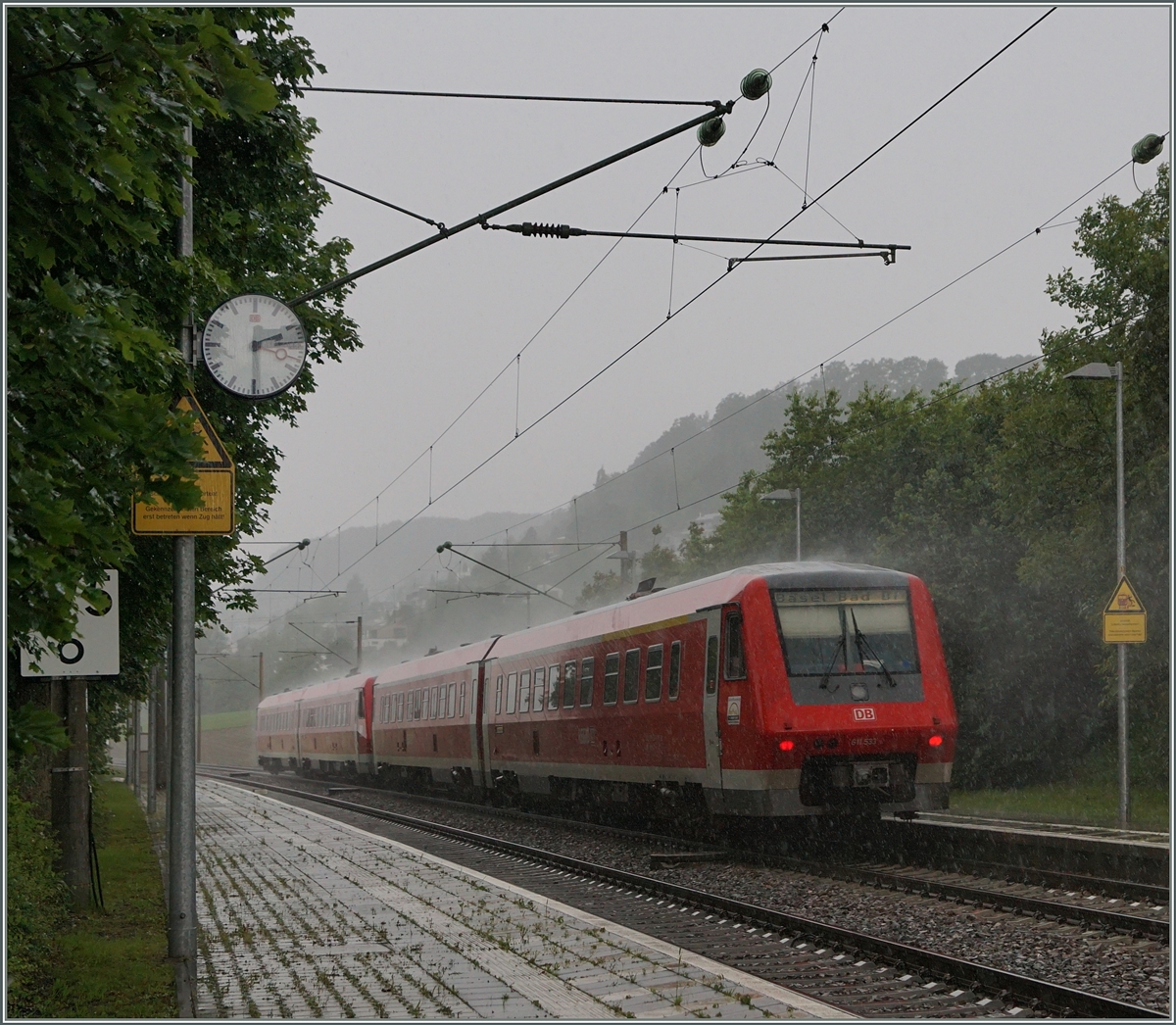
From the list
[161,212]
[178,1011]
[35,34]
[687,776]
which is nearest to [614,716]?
[687,776]

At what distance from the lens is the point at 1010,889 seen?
13445 mm

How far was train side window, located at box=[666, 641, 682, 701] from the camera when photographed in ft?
59.8

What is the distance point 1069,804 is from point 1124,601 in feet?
29.8

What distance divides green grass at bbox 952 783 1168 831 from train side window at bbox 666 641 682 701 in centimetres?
667

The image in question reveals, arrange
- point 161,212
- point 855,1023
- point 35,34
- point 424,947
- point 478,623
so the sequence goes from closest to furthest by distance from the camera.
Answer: point 35,34, point 161,212, point 855,1023, point 424,947, point 478,623

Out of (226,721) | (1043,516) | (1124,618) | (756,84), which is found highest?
(756,84)

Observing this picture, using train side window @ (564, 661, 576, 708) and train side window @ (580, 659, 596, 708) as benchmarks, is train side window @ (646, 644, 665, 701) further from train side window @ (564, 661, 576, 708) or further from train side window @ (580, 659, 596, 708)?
train side window @ (564, 661, 576, 708)

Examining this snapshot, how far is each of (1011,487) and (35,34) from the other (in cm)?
2970

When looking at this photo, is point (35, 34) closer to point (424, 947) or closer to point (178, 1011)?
point (178, 1011)

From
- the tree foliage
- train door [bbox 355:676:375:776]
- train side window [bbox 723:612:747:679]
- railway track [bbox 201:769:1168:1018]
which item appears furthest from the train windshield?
train door [bbox 355:676:375:776]

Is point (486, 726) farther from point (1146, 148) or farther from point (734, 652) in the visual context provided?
point (1146, 148)

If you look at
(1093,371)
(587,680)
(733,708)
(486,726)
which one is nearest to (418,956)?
(733,708)

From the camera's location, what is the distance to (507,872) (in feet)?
55.4

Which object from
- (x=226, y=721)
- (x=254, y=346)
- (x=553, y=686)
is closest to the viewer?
(x=254, y=346)
